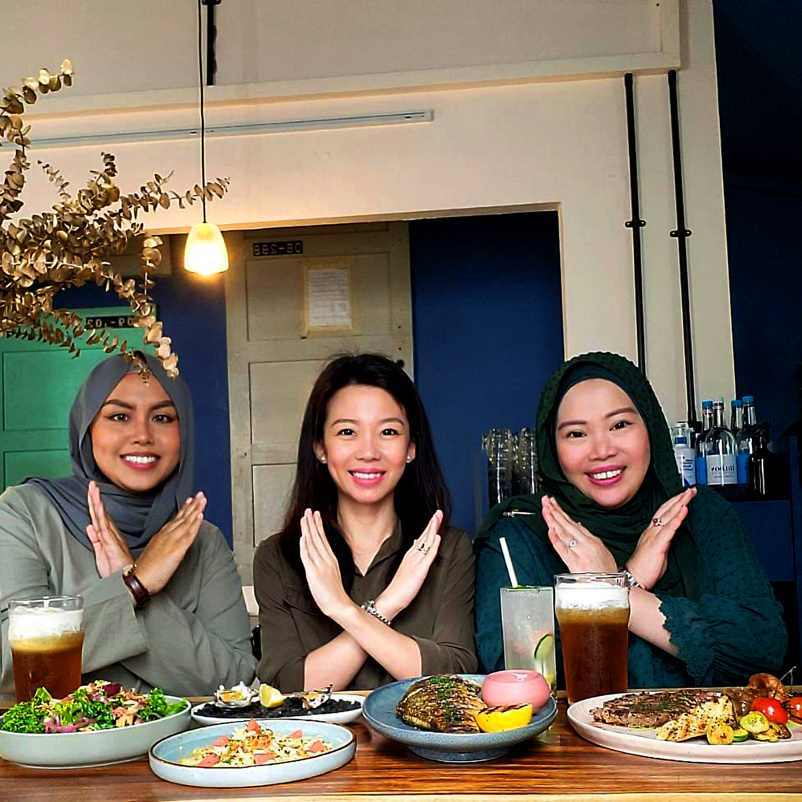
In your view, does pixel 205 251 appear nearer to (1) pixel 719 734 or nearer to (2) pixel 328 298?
(2) pixel 328 298

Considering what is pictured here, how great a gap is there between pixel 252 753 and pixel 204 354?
458cm

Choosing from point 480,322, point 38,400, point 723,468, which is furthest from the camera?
point 38,400

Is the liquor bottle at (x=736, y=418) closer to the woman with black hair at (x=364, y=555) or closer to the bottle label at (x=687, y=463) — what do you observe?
the bottle label at (x=687, y=463)

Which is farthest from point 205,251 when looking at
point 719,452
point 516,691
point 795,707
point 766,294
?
point 766,294

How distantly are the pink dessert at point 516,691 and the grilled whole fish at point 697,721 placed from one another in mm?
153

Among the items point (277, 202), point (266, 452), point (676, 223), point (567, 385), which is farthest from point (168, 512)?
point (266, 452)

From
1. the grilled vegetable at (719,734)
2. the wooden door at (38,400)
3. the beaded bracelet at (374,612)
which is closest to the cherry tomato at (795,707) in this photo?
the grilled vegetable at (719,734)

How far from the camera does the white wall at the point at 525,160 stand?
12.5ft

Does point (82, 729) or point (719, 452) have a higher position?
point (719, 452)

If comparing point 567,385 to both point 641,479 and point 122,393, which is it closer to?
point 641,479

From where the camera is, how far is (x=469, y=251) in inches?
221

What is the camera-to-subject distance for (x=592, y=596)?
1509 mm

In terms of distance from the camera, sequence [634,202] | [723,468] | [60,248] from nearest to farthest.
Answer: [60,248] → [723,468] → [634,202]

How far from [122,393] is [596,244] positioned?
2.20m
